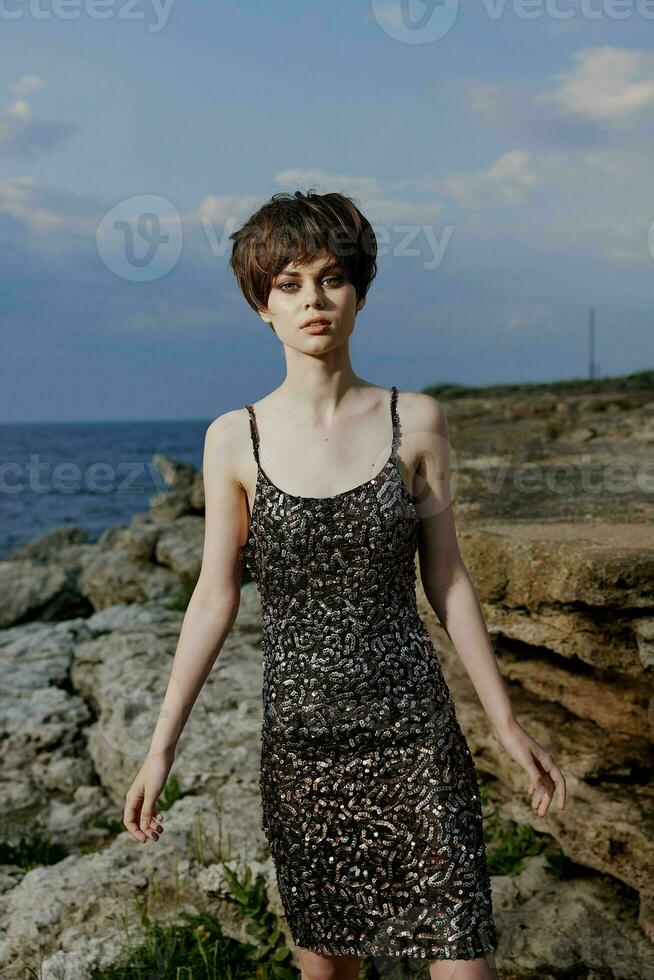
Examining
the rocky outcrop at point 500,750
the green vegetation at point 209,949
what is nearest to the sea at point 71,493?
the rocky outcrop at point 500,750

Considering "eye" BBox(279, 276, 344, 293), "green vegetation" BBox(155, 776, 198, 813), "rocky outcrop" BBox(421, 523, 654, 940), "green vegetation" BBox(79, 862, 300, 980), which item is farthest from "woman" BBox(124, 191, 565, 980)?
"green vegetation" BBox(155, 776, 198, 813)

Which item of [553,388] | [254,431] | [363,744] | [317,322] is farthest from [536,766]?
[553,388]

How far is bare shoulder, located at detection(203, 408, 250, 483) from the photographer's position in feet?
8.71

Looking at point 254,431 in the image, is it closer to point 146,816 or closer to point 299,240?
point 299,240

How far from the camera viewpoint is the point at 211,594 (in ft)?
8.85

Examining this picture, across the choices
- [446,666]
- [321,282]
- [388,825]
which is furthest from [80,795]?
[321,282]

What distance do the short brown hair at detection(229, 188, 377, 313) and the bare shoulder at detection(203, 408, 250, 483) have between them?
0.32 meters

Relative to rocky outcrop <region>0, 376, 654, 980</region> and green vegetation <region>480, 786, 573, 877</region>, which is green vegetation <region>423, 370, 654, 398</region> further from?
green vegetation <region>480, 786, 573, 877</region>

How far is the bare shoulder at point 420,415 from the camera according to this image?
2.63m

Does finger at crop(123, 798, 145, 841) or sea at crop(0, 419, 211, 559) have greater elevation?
sea at crop(0, 419, 211, 559)

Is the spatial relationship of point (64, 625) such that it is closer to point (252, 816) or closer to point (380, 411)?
point (252, 816)

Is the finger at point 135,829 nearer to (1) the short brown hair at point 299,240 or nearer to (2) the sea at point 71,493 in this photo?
(1) the short brown hair at point 299,240

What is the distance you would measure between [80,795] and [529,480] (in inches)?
114

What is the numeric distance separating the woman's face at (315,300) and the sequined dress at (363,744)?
1.01 feet
